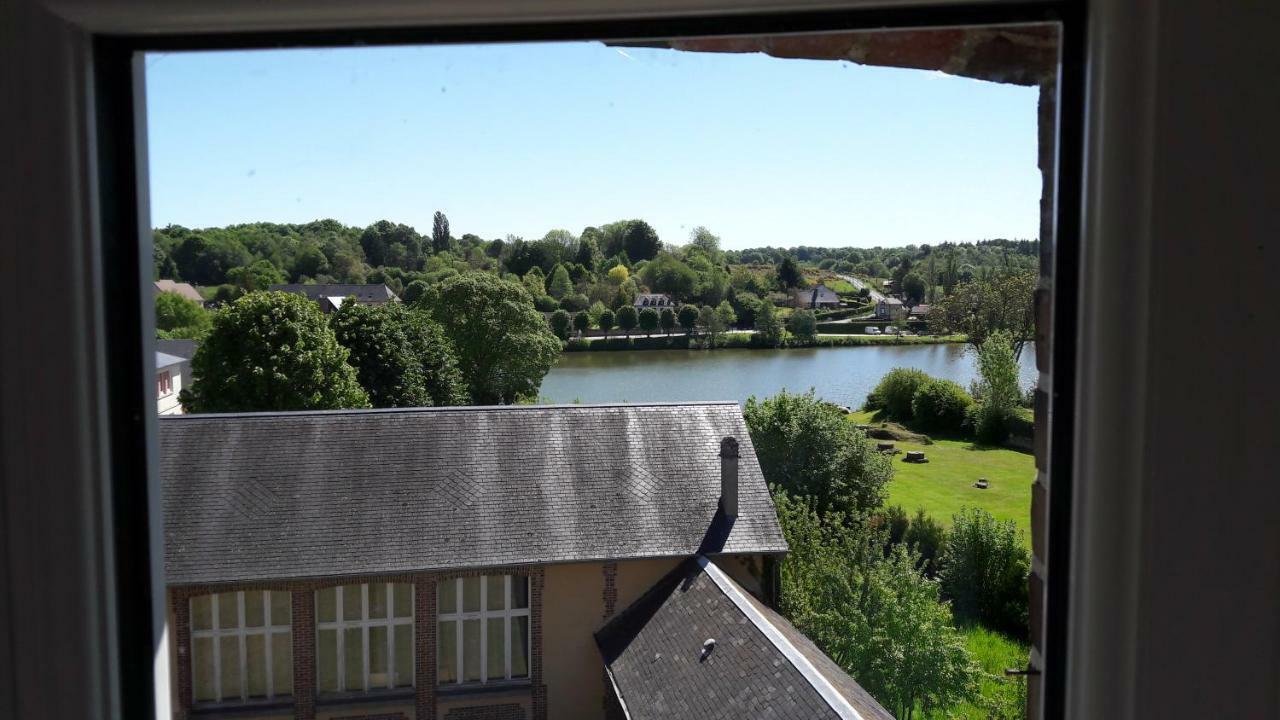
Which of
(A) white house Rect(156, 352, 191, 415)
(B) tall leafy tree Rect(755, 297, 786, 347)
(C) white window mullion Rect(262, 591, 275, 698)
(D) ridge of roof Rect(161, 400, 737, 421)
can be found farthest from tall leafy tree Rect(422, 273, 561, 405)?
(A) white house Rect(156, 352, 191, 415)

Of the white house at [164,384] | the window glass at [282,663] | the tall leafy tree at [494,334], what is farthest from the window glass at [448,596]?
the white house at [164,384]

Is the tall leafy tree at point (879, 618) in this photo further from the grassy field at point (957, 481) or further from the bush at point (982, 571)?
the grassy field at point (957, 481)

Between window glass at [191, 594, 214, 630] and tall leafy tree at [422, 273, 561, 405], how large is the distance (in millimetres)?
3756

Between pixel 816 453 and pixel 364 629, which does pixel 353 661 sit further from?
pixel 816 453

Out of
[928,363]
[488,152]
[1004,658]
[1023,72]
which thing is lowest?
[1004,658]

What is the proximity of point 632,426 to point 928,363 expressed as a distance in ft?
14.3

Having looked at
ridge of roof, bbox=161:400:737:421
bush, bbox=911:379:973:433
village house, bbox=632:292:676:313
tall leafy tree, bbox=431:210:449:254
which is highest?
tall leafy tree, bbox=431:210:449:254

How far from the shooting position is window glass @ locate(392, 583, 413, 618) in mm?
8445

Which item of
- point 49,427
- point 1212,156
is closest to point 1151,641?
point 1212,156

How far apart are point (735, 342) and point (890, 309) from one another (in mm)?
2377

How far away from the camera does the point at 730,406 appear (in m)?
9.83

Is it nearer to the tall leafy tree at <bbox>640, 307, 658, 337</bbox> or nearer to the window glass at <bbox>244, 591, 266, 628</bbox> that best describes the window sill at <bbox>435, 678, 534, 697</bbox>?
the window glass at <bbox>244, 591, 266, 628</bbox>

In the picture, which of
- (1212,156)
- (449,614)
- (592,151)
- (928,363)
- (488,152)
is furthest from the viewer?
(449,614)

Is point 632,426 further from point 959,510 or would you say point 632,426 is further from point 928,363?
point 928,363
